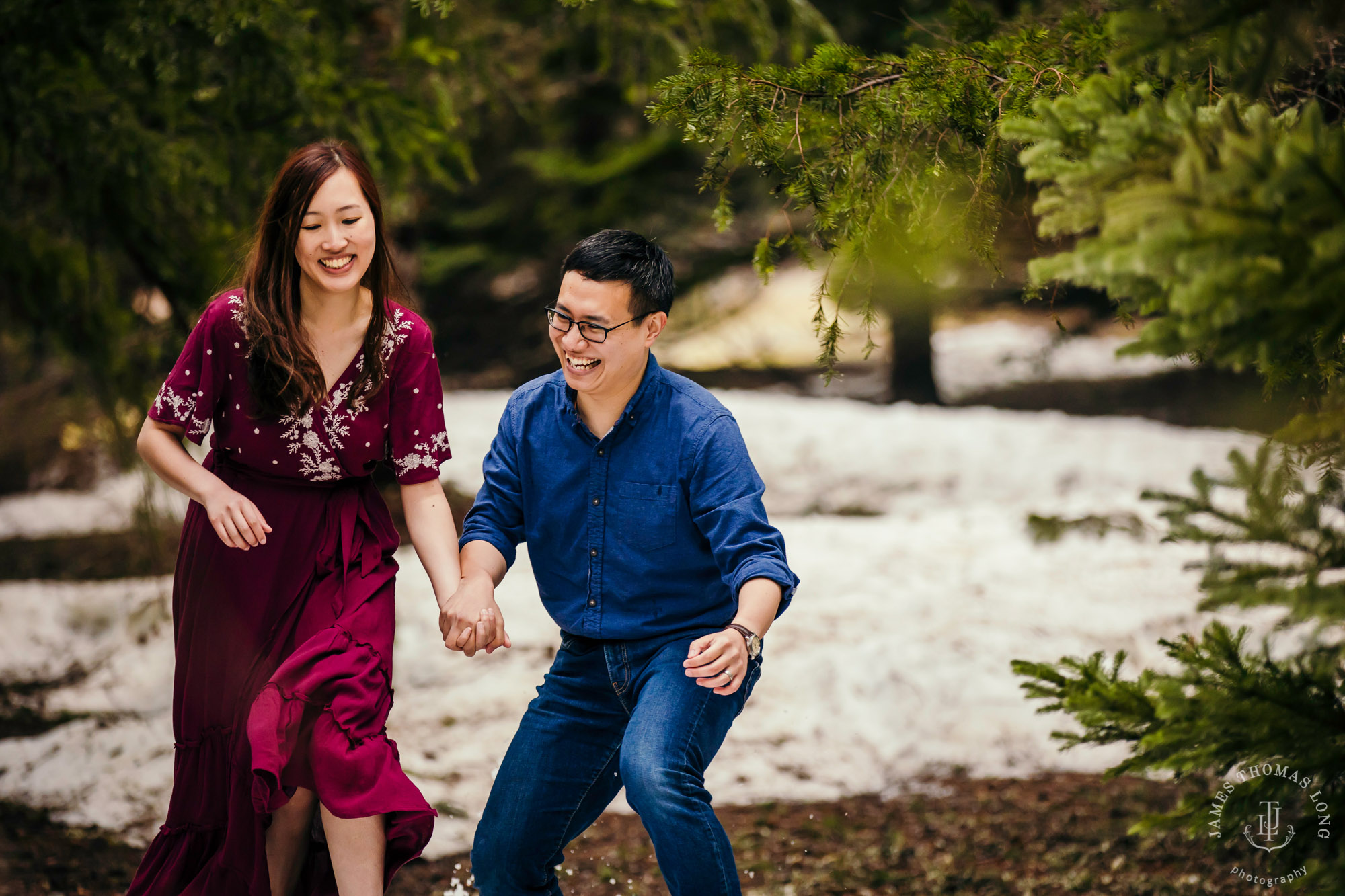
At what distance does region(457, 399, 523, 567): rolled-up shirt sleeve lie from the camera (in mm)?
2924

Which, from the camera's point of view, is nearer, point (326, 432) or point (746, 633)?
point (746, 633)

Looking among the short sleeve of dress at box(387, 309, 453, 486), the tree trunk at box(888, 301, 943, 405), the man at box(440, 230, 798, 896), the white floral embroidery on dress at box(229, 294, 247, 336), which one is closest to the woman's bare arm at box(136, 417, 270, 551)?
the white floral embroidery on dress at box(229, 294, 247, 336)

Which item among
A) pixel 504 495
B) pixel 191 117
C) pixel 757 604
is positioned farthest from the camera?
pixel 191 117

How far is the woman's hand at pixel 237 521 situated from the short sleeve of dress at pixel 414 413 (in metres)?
0.40

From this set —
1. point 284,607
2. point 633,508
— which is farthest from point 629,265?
point 284,607

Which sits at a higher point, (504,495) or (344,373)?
(344,373)

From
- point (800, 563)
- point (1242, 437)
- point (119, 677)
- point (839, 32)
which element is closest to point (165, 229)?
point (119, 677)

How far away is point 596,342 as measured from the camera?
8.96 ft

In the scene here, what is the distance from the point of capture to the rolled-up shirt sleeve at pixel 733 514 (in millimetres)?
2570

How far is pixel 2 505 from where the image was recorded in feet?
28.4

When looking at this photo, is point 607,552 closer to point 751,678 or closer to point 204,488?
point 751,678

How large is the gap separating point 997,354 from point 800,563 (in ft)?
24.3

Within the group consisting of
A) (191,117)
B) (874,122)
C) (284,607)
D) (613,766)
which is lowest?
(613,766)

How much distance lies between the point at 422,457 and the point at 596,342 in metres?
0.58
